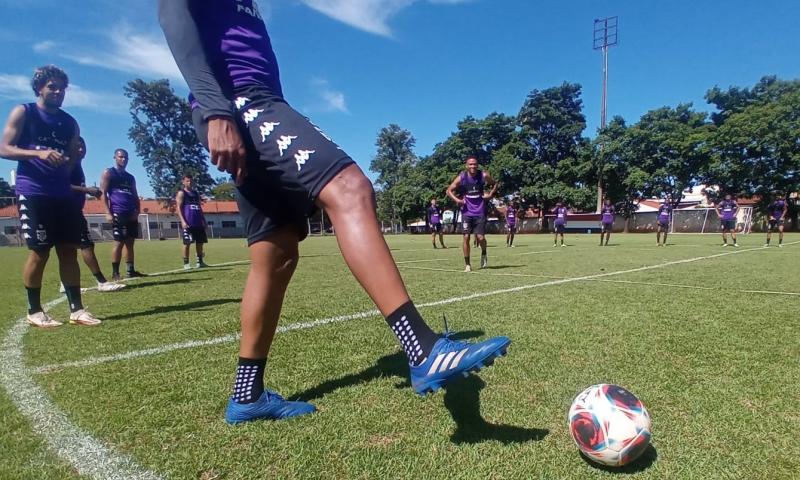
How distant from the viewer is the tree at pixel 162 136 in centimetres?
5459

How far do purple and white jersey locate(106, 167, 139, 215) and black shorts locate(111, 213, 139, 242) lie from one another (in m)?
0.08

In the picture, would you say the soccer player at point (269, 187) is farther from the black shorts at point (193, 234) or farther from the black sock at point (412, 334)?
the black shorts at point (193, 234)

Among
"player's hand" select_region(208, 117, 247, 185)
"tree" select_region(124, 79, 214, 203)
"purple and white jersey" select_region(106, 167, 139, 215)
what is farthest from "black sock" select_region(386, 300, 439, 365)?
"tree" select_region(124, 79, 214, 203)

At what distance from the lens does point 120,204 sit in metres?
7.73

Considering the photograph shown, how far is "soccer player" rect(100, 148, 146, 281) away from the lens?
7.52 metres

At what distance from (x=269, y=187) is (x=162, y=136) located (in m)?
63.1

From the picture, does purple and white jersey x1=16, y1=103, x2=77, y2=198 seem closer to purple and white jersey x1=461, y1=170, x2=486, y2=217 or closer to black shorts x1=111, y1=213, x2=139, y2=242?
black shorts x1=111, y1=213, x2=139, y2=242

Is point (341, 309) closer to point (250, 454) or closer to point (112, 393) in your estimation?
point (112, 393)

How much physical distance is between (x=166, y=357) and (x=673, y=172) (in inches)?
1788

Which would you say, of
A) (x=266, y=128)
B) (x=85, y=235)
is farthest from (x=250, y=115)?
(x=85, y=235)

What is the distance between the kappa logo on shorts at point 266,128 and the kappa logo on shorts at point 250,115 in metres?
0.07

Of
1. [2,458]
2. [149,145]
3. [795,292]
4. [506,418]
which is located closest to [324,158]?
[506,418]

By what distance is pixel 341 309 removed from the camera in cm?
444

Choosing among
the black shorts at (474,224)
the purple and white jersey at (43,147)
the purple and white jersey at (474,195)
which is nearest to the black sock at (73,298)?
the purple and white jersey at (43,147)
